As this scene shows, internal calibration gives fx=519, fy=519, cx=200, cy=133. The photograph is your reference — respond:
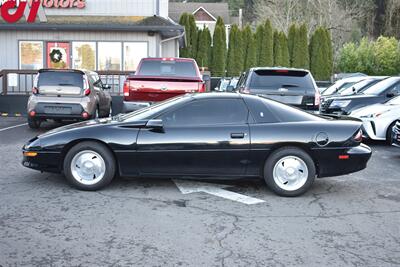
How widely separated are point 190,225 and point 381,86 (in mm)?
9261

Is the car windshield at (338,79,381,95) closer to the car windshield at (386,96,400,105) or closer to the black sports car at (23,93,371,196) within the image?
the car windshield at (386,96,400,105)

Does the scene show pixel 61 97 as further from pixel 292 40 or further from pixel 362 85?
pixel 292 40

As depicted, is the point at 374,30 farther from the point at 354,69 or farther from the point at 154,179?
the point at 154,179

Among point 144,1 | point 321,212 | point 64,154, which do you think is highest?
point 144,1

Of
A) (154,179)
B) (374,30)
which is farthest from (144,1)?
(374,30)

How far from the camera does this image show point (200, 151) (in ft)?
21.7

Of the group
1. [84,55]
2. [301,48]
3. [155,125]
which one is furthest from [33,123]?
[301,48]

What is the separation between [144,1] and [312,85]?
1239cm

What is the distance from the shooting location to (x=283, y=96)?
10484 mm

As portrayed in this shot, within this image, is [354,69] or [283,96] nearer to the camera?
[283,96]

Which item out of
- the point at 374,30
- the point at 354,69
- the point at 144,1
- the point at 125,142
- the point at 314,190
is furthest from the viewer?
the point at 374,30

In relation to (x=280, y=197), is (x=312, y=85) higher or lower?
higher

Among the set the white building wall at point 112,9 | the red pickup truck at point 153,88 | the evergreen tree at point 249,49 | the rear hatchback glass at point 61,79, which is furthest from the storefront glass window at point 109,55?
the evergreen tree at point 249,49

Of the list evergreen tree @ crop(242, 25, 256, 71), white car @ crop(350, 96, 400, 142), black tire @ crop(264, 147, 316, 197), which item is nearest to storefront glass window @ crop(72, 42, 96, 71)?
white car @ crop(350, 96, 400, 142)
